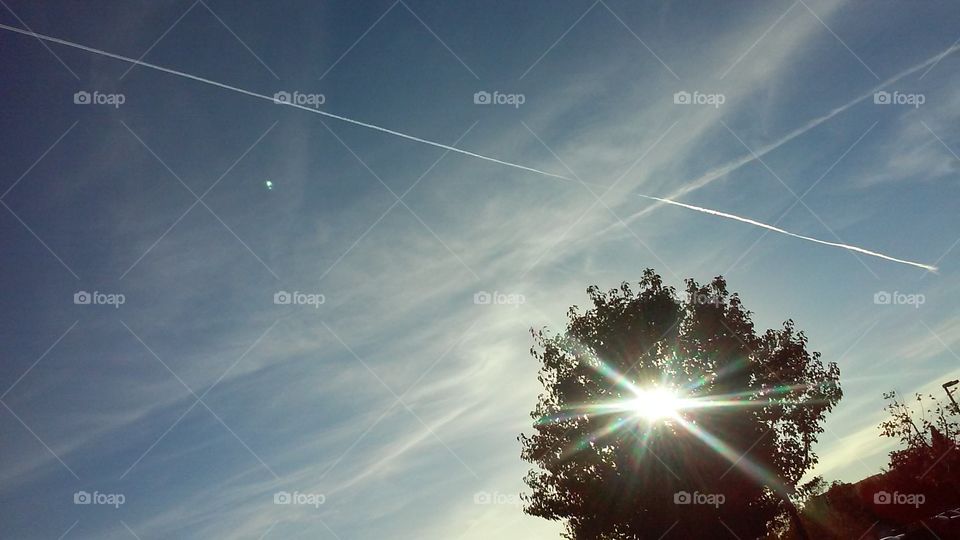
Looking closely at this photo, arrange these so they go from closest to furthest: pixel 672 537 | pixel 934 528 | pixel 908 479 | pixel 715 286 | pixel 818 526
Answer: pixel 672 537 < pixel 934 528 < pixel 715 286 < pixel 908 479 < pixel 818 526

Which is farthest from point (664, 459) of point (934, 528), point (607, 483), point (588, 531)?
point (934, 528)

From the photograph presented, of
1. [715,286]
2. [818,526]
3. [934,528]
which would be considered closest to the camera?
[934,528]

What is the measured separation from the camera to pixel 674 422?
3142 centimetres

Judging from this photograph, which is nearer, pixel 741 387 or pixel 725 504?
pixel 725 504

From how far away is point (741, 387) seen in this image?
1283 inches

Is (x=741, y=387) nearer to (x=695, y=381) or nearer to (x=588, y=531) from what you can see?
(x=695, y=381)

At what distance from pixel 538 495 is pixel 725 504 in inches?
411

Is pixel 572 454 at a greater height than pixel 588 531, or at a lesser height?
greater

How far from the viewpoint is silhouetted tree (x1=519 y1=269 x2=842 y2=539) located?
30.2 m

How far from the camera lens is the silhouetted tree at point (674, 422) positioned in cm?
3022

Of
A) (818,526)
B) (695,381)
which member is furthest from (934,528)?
(818,526)

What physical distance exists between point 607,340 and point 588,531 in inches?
433

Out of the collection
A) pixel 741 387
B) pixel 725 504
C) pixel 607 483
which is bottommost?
pixel 725 504

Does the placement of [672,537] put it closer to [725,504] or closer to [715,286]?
[725,504]
